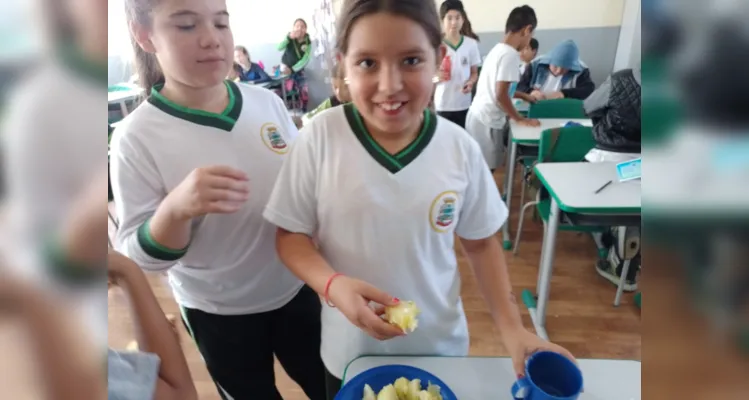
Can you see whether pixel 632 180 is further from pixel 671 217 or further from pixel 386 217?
pixel 671 217

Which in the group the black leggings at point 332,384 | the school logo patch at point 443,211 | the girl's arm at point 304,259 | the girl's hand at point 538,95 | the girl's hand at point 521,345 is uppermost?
the girl's hand at point 538,95

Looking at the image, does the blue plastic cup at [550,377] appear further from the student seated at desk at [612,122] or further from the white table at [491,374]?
the student seated at desk at [612,122]

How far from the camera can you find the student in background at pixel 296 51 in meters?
5.02

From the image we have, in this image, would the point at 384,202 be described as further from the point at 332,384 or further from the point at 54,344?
the point at 54,344

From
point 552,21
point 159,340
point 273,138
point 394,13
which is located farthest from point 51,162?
point 552,21

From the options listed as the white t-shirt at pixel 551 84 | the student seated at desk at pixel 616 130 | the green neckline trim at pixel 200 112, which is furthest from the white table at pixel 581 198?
the white t-shirt at pixel 551 84

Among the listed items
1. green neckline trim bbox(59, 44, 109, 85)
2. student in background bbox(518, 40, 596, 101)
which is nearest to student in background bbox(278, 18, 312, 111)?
student in background bbox(518, 40, 596, 101)

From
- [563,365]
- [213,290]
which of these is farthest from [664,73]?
[213,290]

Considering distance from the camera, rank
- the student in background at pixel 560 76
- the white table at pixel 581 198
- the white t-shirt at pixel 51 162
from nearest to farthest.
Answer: the white t-shirt at pixel 51 162 → the white table at pixel 581 198 → the student in background at pixel 560 76

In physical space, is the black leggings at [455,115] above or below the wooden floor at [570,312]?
above

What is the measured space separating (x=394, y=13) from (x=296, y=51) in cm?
482

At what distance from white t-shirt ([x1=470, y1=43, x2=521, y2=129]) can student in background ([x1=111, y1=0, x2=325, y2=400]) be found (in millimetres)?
2022

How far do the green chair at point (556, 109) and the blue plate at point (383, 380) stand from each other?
257 cm

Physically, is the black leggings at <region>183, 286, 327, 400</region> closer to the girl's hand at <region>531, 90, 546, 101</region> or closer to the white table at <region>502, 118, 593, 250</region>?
the white table at <region>502, 118, 593, 250</region>
